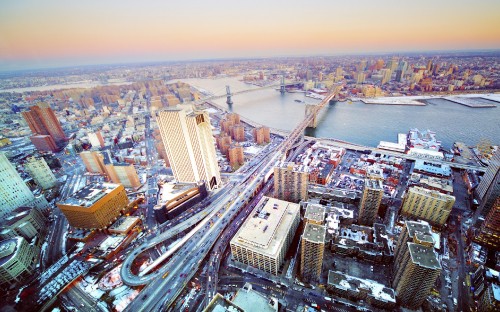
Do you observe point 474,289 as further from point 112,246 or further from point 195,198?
point 112,246

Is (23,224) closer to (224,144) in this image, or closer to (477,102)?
(224,144)

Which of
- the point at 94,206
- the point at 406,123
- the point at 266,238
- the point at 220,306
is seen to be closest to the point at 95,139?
the point at 94,206

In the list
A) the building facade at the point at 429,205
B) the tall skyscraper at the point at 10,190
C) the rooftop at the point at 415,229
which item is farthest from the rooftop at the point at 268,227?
the tall skyscraper at the point at 10,190

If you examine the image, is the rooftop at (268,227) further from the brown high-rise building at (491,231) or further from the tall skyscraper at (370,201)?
the brown high-rise building at (491,231)

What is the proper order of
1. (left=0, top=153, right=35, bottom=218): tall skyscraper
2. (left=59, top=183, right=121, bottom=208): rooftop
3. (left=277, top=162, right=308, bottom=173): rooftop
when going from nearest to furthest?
(left=59, top=183, right=121, bottom=208): rooftop, (left=277, top=162, right=308, bottom=173): rooftop, (left=0, top=153, right=35, bottom=218): tall skyscraper

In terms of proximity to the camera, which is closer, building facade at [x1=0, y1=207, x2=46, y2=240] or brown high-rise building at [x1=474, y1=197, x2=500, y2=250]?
brown high-rise building at [x1=474, y1=197, x2=500, y2=250]

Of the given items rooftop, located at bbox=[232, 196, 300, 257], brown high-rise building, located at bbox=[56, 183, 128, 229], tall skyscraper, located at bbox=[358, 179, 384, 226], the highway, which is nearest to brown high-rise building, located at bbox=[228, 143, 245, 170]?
the highway

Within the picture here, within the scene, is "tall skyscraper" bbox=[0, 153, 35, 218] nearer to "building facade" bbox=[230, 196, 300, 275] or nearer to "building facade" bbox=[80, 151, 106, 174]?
"building facade" bbox=[80, 151, 106, 174]
